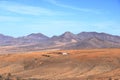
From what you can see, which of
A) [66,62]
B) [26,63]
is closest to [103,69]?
[66,62]

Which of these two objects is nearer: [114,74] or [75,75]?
[114,74]

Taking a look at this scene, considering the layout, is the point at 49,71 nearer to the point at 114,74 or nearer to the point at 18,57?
the point at 114,74

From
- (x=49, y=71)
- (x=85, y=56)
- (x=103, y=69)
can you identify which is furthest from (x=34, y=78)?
(x=85, y=56)

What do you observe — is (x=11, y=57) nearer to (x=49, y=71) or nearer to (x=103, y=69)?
(x=49, y=71)

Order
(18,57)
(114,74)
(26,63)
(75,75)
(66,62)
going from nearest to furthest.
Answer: (114,74)
(75,75)
(66,62)
(26,63)
(18,57)

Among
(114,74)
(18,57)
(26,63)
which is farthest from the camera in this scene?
(18,57)

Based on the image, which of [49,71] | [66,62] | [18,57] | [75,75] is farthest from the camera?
[18,57]
